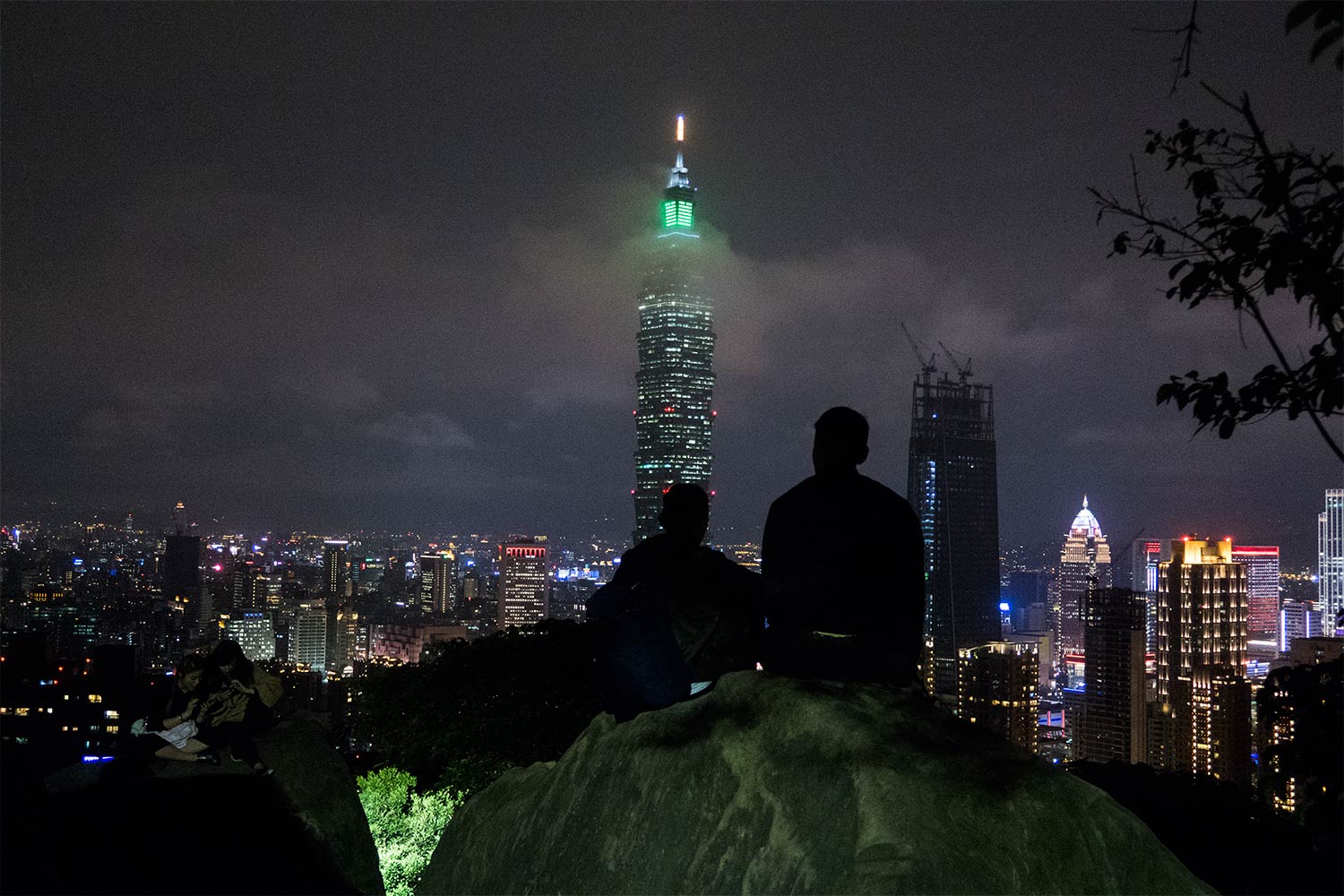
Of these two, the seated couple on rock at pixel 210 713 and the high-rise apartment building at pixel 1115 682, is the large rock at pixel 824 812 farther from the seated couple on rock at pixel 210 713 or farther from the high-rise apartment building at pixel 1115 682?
the high-rise apartment building at pixel 1115 682

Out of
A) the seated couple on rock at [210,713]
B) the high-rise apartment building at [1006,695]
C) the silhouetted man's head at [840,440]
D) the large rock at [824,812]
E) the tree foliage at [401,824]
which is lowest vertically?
the high-rise apartment building at [1006,695]

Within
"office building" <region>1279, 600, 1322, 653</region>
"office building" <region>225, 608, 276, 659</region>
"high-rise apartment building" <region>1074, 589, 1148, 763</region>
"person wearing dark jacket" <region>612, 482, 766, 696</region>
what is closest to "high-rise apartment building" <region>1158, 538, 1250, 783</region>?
"high-rise apartment building" <region>1074, 589, 1148, 763</region>

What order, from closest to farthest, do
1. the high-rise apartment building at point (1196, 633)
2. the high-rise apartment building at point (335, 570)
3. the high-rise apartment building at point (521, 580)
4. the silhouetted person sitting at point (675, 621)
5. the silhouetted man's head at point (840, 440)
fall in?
the silhouetted man's head at point (840, 440), the silhouetted person sitting at point (675, 621), the high-rise apartment building at point (1196, 633), the high-rise apartment building at point (335, 570), the high-rise apartment building at point (521, 580)

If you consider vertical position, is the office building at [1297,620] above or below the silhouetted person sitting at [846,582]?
below

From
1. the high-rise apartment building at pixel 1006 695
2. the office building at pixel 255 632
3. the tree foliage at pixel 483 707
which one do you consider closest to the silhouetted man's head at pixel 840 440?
the tree foliage at pixel 483 707

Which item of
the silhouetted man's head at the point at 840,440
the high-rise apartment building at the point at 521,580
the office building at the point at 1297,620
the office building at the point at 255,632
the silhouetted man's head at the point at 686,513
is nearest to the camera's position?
the silhouetted man's head at the point at 840,440

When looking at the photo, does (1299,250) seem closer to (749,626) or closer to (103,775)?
(749,626)

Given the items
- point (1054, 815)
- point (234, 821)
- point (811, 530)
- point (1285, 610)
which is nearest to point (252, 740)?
point (234, 821)
